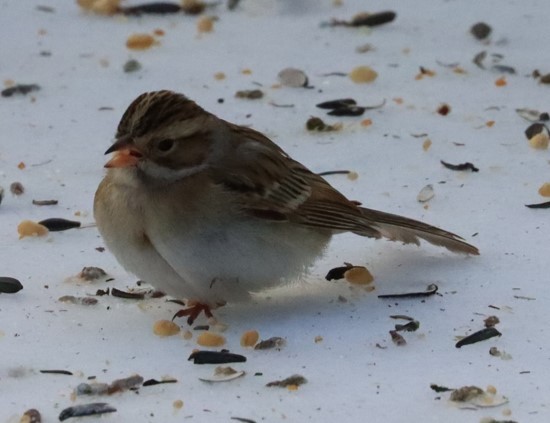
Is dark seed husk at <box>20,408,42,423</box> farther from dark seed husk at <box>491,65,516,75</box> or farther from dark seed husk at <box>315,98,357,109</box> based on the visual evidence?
dark seed husk at <box>491,65,516,75</box>

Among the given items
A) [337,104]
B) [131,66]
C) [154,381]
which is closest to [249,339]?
[154,381]

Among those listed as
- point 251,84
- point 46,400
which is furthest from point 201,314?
point 251,84

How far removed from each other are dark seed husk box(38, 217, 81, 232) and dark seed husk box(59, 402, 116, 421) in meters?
1.57

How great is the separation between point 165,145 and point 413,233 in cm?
108

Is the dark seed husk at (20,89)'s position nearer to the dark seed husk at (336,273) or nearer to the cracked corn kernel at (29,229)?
the cracked corn kernel at (29,229)

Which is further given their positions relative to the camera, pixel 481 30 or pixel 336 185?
pixel 481 30

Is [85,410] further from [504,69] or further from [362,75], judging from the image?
[504,69]

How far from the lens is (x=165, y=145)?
424cm

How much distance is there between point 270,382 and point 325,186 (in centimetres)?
103

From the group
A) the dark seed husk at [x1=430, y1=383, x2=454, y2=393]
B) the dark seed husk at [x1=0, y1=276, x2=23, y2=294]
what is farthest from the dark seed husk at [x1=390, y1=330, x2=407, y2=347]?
the dark seed husk at [x1=0, y1=276, x2=23, y2=294]

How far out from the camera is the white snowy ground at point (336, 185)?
3.90 meters

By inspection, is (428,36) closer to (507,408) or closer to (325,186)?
(325,186)

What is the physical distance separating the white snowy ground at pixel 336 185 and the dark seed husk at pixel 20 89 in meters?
0.05

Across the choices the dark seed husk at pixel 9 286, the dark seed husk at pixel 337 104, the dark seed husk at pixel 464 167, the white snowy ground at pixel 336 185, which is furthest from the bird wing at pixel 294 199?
the dark seed husk at pixel 337 104
